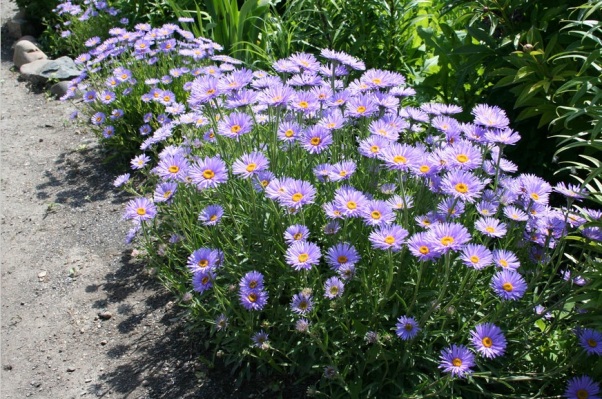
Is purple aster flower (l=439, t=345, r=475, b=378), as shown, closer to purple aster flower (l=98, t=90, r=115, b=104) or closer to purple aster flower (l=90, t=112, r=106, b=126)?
purple aster flower (l=98, t=90, r=115, b=104)

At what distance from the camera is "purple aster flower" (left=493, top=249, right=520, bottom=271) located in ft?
6.66

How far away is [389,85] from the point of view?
101 inches

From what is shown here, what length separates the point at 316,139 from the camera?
2268 mm

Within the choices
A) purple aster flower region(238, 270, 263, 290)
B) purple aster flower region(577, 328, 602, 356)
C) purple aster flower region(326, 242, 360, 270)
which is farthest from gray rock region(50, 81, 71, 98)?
purple aster flower region(577, 328, 602, 356)

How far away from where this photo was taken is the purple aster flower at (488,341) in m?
1.89

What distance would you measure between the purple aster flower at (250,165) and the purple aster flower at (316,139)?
176 millimetres

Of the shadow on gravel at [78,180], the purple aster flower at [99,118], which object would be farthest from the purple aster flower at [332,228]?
the purple aster flower at [99,118]

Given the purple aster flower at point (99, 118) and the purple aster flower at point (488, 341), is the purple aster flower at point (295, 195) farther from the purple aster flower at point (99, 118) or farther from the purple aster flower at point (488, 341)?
the purple aster flower at point (99, 118)

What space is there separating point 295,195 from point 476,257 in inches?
24.3

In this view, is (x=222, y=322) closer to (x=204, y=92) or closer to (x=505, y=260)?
(x=204, y=92)

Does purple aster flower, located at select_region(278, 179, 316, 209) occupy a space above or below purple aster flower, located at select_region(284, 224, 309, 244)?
above

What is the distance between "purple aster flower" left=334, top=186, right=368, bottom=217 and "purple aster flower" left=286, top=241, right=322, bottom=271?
159 mm

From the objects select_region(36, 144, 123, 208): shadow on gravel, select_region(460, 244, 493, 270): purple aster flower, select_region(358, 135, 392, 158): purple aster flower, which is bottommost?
select_region(36, 144, 123, 208): shadow on gravel

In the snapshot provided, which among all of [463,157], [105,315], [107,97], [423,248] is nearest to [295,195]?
[423,248]
